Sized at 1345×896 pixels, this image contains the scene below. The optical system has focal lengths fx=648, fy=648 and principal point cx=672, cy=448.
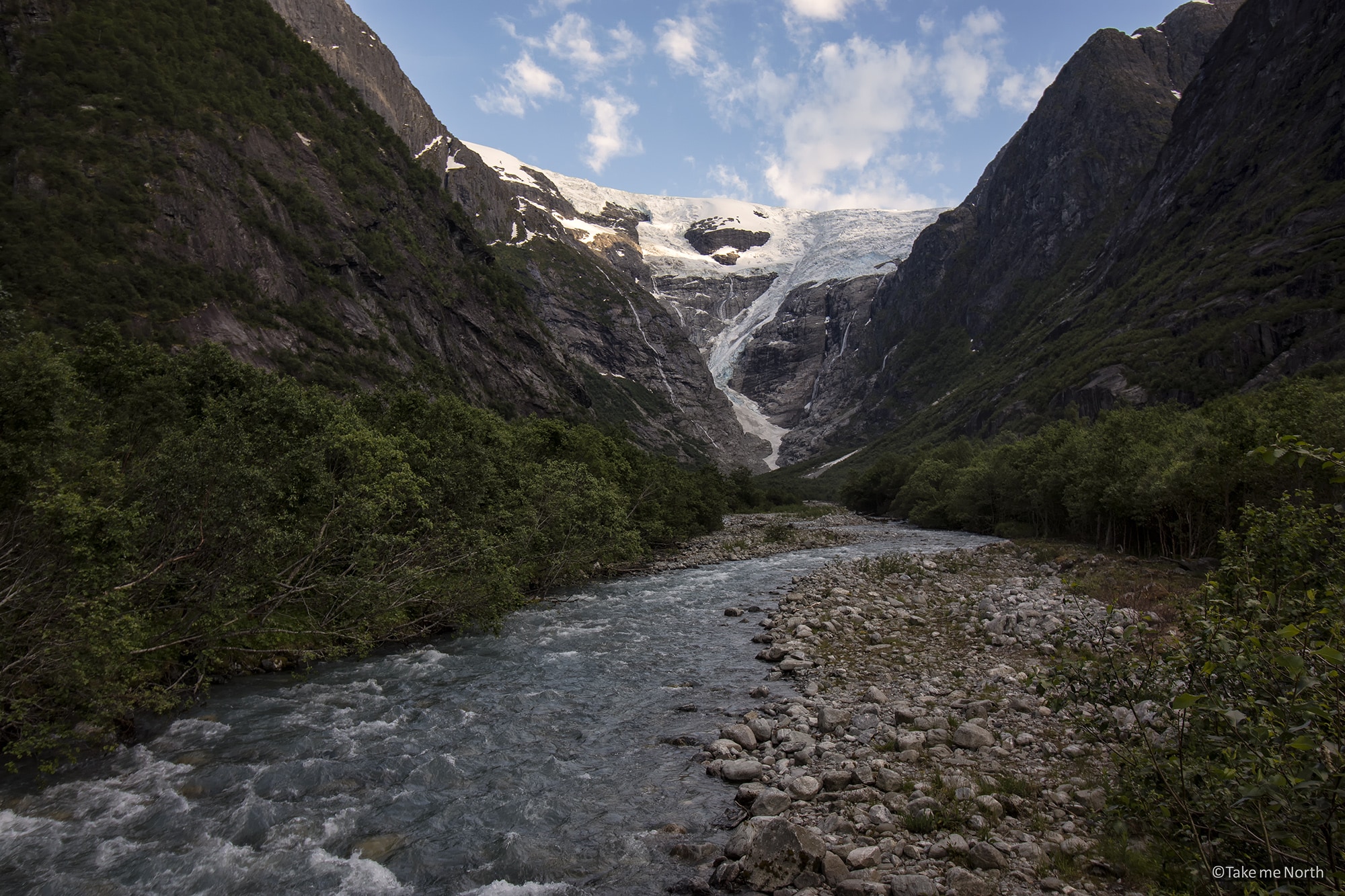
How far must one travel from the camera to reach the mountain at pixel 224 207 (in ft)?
207

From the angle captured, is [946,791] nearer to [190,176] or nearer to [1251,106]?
[190,176]

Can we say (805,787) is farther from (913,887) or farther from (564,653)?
(564,653)

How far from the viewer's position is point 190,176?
7719 cm

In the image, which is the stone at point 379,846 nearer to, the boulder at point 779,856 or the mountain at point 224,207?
the boulder at point 779,856

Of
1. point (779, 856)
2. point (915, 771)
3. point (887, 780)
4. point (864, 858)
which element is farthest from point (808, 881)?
point (915, 771)

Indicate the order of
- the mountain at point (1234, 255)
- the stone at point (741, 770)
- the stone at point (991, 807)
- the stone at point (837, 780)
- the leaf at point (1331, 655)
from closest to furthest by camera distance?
the leaf at point (1331, 655)
the stone at point (991, 807)
the stone at point (837, 780)
the stone at point (741, 770)
the mountain at point (1234, 255)

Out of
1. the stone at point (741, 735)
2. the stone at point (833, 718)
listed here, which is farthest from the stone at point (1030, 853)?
the stone at point (741, 735)

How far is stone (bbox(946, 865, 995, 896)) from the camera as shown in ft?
27.9

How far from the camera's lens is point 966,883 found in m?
8.66

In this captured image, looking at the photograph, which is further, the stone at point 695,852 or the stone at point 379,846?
the stone at point 379,846

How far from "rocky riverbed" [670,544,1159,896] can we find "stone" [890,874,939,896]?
0.02 meters

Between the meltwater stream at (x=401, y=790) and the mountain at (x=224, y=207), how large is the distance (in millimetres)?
48597

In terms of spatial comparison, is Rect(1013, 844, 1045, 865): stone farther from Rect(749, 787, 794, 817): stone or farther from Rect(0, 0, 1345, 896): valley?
Rect(749, 787, 794, 817): stone

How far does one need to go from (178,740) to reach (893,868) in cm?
1648
